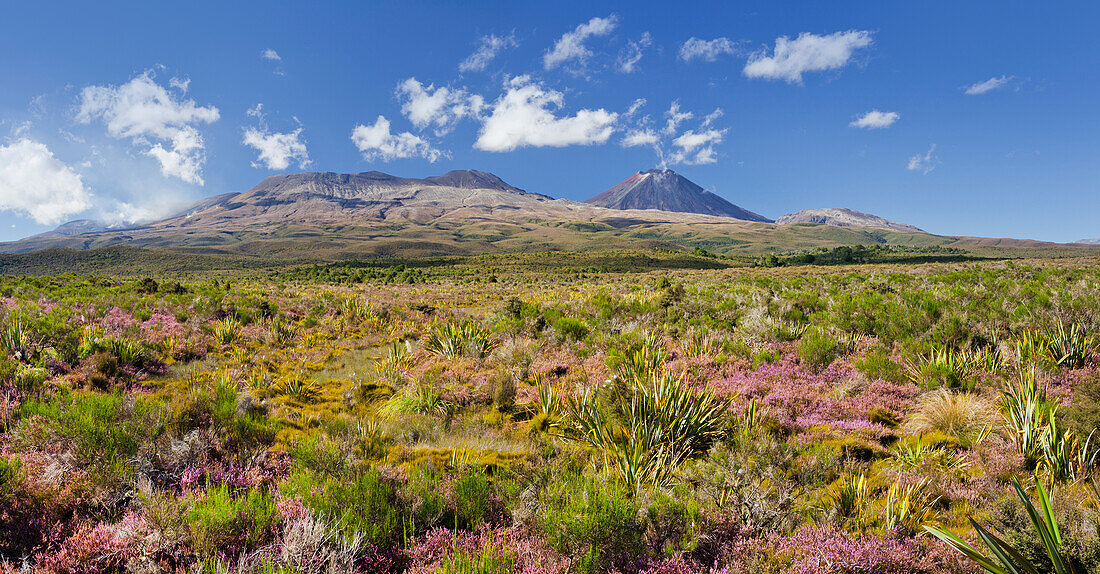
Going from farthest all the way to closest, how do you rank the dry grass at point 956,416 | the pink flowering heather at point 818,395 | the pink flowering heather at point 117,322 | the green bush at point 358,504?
the pink flowering heather at point 117,322 < the pink flowering heather at point 818,395 < the dry grass at point 956,416 < the green bush at point 358,504

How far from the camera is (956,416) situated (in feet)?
15.0

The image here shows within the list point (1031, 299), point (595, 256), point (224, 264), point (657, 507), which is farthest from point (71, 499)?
point (224, 264)

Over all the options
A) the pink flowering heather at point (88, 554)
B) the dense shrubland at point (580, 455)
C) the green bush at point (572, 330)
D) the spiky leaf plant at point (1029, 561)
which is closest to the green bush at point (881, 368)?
the dense shrubland at point (580, 455)

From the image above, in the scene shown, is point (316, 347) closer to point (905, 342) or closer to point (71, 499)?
point (71, 499)

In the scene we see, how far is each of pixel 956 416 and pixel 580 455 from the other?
4.18 meters

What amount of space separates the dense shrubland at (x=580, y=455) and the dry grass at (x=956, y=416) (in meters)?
0.02

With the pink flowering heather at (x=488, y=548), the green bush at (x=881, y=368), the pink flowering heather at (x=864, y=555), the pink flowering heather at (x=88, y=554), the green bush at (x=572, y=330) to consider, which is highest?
the green bush at (x=572, y=330)

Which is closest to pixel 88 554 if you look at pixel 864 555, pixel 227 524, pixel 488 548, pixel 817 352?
pixel 227 524

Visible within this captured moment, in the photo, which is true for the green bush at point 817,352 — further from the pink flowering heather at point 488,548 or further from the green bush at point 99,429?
the green bush at point 99,429

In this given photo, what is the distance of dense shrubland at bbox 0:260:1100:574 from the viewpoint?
2580 millimetres

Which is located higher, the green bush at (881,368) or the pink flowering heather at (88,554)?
the green bush at (881,368)

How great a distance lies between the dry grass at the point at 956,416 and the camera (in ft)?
14.5

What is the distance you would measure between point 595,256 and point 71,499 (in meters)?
86.3

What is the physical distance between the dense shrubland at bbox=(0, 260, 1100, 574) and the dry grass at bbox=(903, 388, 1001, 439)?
24mm
